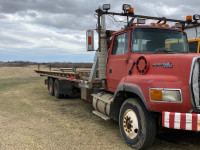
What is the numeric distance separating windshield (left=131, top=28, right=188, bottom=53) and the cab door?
0.92ft

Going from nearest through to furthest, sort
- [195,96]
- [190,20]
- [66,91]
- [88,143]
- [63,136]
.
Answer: [195,96] → [88,143] → [63,136] → [190,20] → [66,91]

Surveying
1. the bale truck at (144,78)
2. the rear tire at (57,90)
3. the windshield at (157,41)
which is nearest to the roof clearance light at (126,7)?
the bale truck at (144,78)

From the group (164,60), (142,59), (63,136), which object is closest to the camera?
(164,60)

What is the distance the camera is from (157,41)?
4.96m

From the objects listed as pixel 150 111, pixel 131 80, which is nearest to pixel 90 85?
pixel 131 80

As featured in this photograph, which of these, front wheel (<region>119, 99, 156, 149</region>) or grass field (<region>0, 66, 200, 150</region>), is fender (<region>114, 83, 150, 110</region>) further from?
grass field (<region>0, 66, 200, 150</region>)

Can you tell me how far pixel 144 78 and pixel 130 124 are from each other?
0.99 m

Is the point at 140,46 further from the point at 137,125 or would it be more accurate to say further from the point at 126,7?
the point at 137,125

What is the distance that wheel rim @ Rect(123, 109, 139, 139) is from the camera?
4324 mm

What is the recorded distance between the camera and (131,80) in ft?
14.6

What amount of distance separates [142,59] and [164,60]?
500mm

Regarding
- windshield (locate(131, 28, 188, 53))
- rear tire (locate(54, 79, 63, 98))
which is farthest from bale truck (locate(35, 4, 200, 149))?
rear tire (locate(54, 79, 63, 98))

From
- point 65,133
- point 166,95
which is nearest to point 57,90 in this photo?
point 65,133

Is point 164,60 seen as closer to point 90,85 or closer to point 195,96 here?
point 195,96
